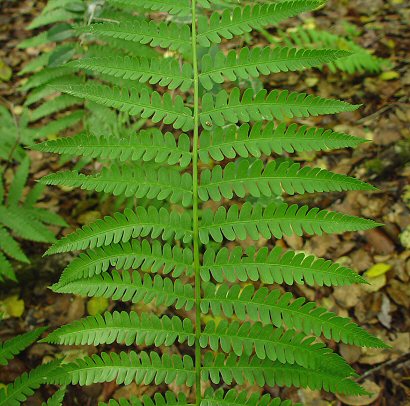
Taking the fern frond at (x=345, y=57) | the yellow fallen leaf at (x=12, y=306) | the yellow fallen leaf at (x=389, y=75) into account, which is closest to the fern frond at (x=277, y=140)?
the yellow fallen leaf at (x=12, y=306)

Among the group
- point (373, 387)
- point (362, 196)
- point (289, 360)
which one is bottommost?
point (373, 387)

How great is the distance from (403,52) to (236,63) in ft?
11.8

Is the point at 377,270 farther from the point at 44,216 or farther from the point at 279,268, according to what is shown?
the point at 44,216

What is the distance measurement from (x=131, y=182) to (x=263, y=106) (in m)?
0.61

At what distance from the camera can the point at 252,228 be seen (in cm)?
167

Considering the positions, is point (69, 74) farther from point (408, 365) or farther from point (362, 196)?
point (408, 365)

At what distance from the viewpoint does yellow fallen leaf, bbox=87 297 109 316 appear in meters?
2.97

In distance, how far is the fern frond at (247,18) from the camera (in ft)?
5.60

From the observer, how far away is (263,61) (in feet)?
5.64

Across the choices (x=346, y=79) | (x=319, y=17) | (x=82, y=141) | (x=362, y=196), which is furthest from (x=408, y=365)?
(x=319, y=17)

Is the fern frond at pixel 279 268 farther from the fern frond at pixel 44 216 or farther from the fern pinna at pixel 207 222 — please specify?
the fern frond at pixel 44 216

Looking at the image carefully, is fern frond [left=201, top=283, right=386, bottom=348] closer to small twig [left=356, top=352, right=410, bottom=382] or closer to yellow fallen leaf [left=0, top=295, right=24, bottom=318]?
small twig [left=356, top=352, right=410, bottom=382]

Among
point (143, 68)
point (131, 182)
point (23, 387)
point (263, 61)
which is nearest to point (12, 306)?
point (23, 387)

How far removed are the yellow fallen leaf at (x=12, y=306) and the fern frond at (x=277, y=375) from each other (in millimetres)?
1805
